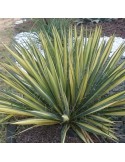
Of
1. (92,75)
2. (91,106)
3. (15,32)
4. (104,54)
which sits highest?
(15,32)

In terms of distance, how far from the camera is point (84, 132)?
130 inches

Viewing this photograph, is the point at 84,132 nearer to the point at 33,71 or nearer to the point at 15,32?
the point at 33,71

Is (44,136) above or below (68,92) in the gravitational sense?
below

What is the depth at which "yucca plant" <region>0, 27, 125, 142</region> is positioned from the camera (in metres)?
3.26

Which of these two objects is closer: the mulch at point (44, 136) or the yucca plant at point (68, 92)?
the yucca plant at point (68, 92)

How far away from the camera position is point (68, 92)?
3.42 metres

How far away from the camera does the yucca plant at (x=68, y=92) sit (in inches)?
128

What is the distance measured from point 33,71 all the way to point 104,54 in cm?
73

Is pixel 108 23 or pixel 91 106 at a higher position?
pixel 108 23

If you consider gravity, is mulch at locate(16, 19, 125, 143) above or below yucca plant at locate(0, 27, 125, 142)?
below

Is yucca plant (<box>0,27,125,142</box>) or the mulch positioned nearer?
yucca plant (<box>0,27,125,142</box>)

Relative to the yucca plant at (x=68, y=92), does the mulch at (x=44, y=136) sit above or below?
below
